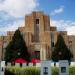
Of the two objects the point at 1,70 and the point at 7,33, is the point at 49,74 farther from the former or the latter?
the point at 7,33

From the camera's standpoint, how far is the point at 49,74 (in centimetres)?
2948

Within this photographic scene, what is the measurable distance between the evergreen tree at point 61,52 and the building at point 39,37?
3.28 meters

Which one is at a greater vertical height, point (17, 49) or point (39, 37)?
point (39, 37)

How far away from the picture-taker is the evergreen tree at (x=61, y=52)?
64.1 metres

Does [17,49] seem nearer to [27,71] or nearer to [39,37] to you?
[39,37]

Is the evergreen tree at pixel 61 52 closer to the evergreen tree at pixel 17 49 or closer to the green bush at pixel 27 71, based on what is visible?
the evergreen tree at pixel 17 49

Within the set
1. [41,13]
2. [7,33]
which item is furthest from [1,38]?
[41,13]

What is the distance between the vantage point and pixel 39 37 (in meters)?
72.1

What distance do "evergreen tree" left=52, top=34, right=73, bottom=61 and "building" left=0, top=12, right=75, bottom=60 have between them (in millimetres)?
3280

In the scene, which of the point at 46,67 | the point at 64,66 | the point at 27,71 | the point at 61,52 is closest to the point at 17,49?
the point at 61,52

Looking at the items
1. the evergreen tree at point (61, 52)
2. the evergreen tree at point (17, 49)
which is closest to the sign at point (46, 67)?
the evergreen tree at point (61, 52)

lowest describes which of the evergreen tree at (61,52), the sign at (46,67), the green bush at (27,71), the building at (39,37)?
the green bush at (27,71)

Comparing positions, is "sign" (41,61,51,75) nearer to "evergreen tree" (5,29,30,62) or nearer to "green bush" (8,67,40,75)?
"green bush" (8,67,40,75)

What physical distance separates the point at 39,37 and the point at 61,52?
355 inches
